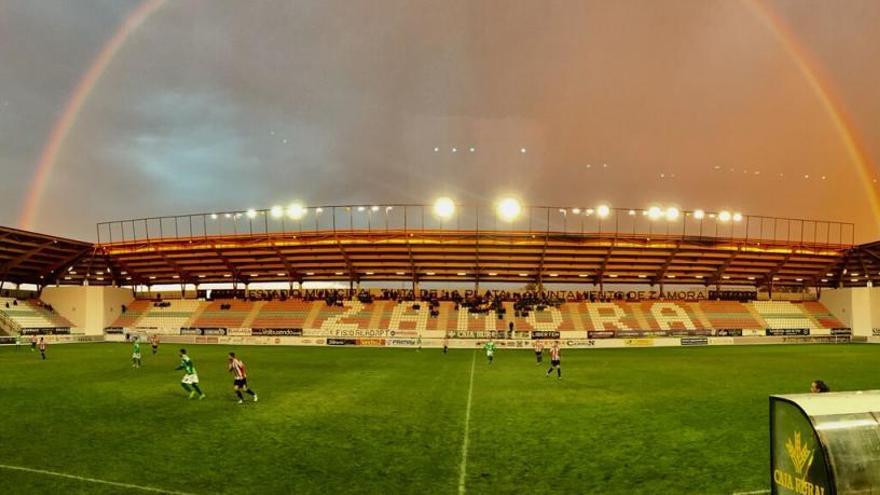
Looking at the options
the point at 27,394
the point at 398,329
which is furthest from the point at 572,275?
the point at 27,394

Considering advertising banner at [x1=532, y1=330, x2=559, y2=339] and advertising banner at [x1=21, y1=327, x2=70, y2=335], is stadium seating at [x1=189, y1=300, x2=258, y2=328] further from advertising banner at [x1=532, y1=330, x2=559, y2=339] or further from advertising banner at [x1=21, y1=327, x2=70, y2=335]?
advertising banner at [x1=532, y1=330, x2=559, y2=339]

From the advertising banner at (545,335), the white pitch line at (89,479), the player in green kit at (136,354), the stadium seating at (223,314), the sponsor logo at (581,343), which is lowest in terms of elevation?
the sponsor logo at (581,343)

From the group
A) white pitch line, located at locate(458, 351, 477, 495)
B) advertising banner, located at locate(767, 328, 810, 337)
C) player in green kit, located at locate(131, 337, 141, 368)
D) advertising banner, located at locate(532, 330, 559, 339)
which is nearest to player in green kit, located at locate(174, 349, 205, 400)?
white pitch line, located at locate(458, 351, 477, 495)

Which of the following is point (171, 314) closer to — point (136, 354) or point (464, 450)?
point (136, 354)

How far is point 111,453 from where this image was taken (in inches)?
434

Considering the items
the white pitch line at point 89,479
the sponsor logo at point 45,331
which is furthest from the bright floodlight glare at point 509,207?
the sponsor logo at point 45,331

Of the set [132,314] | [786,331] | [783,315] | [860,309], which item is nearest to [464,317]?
[786,331]

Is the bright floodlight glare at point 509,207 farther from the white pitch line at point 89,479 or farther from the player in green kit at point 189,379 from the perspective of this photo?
the white pitch line at point 89,479

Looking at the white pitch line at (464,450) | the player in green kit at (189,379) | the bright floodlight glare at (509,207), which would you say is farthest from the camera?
the bright floodlight glare at (509,207)

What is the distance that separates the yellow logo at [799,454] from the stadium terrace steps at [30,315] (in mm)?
64944

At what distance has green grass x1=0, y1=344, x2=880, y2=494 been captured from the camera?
9336 millimetres

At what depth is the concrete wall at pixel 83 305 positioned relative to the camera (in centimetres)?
5722

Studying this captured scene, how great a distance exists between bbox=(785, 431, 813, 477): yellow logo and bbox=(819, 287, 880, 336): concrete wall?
2710 inches

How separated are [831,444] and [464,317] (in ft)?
170
